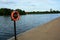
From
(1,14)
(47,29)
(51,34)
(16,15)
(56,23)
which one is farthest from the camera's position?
(1,14)

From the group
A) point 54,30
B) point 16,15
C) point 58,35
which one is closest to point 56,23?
point 54,30

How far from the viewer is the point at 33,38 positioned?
28.3 ft

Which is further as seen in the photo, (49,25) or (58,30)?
(49,25)

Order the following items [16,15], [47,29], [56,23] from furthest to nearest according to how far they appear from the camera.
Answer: [56,23] < [47,29] < [16,15]

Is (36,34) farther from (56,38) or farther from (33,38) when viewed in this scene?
(56,38)

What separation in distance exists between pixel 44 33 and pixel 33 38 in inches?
27.4

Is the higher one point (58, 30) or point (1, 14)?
point (58, 30)

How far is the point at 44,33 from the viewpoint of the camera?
9.08 metres

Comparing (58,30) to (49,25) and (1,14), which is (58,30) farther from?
(1,14)

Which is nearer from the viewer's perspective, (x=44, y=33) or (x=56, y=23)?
(x=44, y=33)

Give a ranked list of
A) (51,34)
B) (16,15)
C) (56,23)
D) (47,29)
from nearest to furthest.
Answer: (16,15) < (51,34) < (47,29) < (56,23)

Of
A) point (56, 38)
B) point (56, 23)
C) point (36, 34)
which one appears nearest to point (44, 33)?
point (36, 34)

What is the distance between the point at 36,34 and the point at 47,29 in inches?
28.6

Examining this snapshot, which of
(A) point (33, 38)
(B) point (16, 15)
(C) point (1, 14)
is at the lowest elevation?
(C) point (1, 14)
